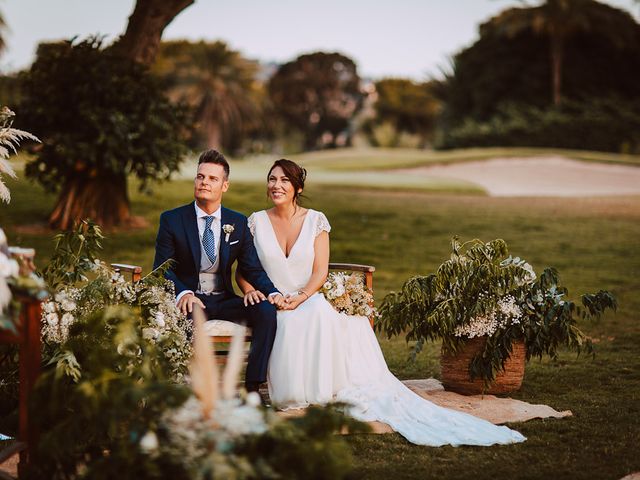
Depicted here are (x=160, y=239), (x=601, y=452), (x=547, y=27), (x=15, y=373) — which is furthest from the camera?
(x=547, y=27)

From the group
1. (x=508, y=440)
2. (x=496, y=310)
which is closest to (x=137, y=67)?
(x=496, y=310)

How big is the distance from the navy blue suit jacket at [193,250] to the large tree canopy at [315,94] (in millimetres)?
54720

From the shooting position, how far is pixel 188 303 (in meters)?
5.19

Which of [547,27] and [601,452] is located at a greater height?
[547,27]

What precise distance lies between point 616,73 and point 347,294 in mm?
33479

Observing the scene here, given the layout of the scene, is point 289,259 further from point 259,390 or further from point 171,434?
point 171,434

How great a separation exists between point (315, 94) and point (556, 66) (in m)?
28.7

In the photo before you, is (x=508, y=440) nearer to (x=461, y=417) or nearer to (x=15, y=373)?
(x=461, y=417)

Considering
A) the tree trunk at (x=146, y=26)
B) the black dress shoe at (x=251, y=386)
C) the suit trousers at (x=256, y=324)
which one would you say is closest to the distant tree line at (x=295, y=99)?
the tree trunk at (x=146, y=26)

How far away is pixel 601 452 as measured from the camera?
4457 millimetres

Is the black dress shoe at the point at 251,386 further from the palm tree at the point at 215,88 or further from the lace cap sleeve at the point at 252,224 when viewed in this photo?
the palm tree at the point at 215,88

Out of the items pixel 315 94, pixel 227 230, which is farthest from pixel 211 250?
pixel 315 94

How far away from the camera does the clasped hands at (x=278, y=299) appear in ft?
17.3

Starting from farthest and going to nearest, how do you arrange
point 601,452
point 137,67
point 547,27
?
point 547,27, point 137,67, point 601,452
